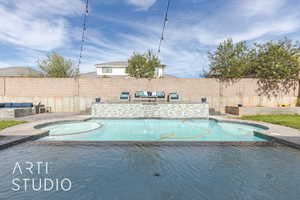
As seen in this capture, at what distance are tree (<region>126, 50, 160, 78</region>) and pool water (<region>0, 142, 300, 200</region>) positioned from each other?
18564 mm

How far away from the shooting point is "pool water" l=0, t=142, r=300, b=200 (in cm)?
235

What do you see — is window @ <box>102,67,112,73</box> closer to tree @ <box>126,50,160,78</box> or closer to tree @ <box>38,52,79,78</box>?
tree @ <box>38,52,79,78</box>

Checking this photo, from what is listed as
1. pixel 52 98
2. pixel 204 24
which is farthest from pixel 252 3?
pixel 52 98

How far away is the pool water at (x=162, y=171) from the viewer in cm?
235

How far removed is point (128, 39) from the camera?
1688 centimetres

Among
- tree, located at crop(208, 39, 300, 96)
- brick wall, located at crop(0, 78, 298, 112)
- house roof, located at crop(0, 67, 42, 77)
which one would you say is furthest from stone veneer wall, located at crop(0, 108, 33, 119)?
house roof, located at crop(0, 67, 42, 77)

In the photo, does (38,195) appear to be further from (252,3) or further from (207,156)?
(252,3)

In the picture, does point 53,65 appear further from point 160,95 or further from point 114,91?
point 160,95

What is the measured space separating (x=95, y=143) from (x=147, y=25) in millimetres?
12824

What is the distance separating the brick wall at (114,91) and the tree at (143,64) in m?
8.48

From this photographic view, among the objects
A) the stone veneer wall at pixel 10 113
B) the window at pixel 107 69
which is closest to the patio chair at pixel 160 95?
the stone veneer wall at pixel 10 113

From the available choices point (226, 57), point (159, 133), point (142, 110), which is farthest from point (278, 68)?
point (159, 133)

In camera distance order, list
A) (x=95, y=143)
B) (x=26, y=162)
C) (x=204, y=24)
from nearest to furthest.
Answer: (x=26, y=162) < (x=95, y=143) < (x=204, y=24)

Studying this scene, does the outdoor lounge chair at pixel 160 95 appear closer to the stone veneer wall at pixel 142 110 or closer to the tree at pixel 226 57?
the stone veneer wall at pixel 142 110
